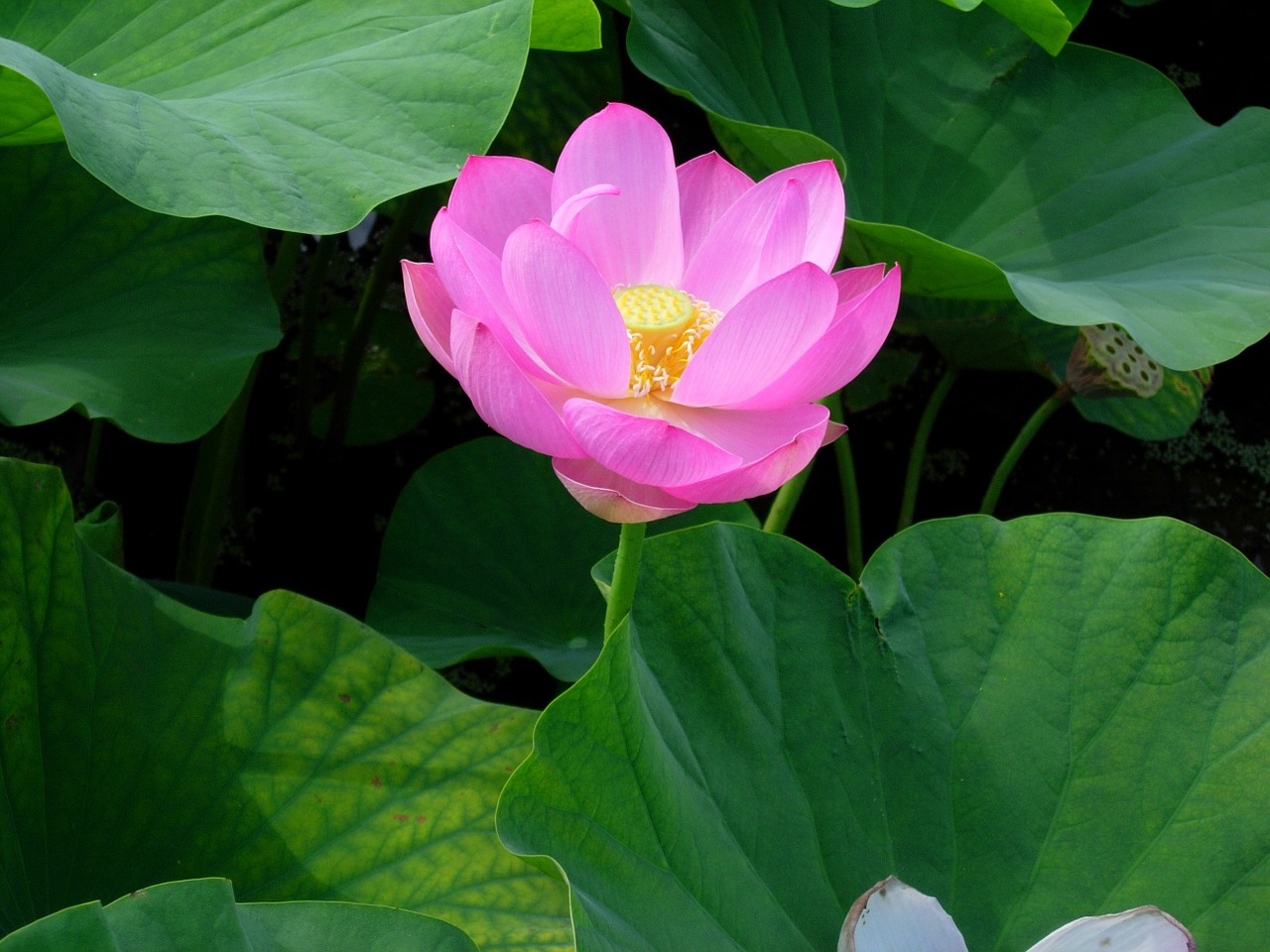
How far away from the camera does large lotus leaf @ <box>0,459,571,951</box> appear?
0.70 m

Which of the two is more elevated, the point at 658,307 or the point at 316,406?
the point at 658,307

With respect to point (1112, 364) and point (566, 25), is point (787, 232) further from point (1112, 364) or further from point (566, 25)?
point (1112, 364)

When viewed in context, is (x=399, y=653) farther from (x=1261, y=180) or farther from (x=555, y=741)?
(x=1261, y=180)

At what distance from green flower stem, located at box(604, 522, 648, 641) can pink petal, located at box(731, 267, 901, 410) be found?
4.1 inches

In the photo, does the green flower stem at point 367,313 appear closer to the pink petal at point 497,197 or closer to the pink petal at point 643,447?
the pink petal at point 497,197

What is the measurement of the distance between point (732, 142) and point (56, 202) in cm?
67

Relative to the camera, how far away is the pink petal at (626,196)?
0.72m

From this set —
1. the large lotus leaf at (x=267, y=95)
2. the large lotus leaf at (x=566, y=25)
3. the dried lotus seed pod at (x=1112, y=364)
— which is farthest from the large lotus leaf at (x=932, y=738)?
the dried lotus seed pod at (x=1112, y=364)

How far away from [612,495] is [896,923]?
293 millimetres

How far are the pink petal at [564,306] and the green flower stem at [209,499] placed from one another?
2.55 ft

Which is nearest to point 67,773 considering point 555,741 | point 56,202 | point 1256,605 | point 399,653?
point 399,653

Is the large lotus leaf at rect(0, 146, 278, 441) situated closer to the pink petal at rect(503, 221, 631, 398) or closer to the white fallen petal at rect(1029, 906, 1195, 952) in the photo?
the pink petal at rect(503, 221, 631, 398)

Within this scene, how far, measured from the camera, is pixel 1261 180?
3.80 feet

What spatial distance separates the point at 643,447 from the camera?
1.90 ft
